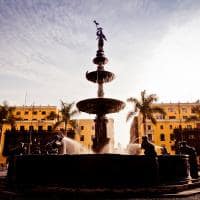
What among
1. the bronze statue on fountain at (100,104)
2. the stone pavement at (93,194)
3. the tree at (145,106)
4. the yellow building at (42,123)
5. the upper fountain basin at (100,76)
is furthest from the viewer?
the yellow building at (42,123)

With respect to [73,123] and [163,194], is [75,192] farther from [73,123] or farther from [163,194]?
[73,123]

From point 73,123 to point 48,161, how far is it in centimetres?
3230

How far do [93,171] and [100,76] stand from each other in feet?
29.0

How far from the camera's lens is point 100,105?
14.1 meters

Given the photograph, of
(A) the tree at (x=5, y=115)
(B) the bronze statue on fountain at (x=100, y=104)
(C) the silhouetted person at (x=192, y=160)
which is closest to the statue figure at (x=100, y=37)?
(B) the bronze statue on fountain at (x=100, y=104)

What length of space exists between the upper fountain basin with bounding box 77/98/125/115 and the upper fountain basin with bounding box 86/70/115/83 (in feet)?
8.08

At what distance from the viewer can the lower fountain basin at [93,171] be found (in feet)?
26.6

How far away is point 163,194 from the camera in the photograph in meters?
7.61

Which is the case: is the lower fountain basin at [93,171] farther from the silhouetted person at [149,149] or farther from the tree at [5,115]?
the tree at [5,115]


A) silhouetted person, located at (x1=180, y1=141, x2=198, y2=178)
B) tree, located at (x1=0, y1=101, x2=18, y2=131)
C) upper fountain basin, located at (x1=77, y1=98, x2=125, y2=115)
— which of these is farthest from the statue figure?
tree, located at (x1=0, y1=101, x2=18, y2=131)

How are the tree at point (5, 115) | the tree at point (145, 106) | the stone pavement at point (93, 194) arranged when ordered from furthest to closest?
the tree at point (5, 115)
the tree at point (145, 106)
the stone pavement at point (93, 194)

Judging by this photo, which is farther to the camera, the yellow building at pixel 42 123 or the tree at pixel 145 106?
the yellow building at pixel 42 123

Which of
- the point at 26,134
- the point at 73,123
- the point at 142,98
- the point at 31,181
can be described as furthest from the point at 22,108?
the point at 31,181

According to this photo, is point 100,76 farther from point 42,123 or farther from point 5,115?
point 42,123
